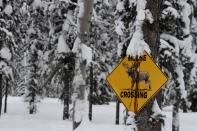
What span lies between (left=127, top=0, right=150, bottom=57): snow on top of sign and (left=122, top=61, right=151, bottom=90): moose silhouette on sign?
0.23 metres

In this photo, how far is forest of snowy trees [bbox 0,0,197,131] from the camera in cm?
999

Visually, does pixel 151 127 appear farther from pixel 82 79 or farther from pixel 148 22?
pixel 82 79

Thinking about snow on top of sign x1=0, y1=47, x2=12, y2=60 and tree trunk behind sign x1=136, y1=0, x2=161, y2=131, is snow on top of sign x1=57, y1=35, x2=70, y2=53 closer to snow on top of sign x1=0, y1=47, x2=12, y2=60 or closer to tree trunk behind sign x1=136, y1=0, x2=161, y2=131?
snow on top of sign x1=0, y1=47, x2=12, y2=60

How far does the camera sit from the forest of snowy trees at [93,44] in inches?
393

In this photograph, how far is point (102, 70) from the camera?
43469 millimetres

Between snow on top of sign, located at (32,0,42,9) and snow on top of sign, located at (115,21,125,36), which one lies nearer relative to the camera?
snow on top of sign, located at (115,21,125,36)

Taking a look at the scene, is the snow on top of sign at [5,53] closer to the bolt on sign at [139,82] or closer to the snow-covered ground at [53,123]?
the snow-covered ground at [53,123]

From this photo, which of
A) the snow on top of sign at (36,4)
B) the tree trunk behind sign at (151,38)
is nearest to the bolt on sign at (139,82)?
the tree trunk behind sign at (151,38)

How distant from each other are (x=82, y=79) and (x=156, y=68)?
3739 mm

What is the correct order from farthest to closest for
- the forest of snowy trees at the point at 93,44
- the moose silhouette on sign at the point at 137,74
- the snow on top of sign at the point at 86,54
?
1. the snow on top of sign at the point at 86,54
2. the forest of snowy trees at the point at 93,44
3. the moose silhouette on sign at the point at 137,74

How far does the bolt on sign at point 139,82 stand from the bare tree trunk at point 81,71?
325cm

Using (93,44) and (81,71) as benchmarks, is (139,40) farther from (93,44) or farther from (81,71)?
(93,44)

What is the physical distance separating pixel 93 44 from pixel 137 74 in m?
24.2

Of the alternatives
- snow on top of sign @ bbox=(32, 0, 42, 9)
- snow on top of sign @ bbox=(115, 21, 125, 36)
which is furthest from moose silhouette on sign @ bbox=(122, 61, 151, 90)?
snow on top of sign @ bbox=(32, 0, 42, 9)
